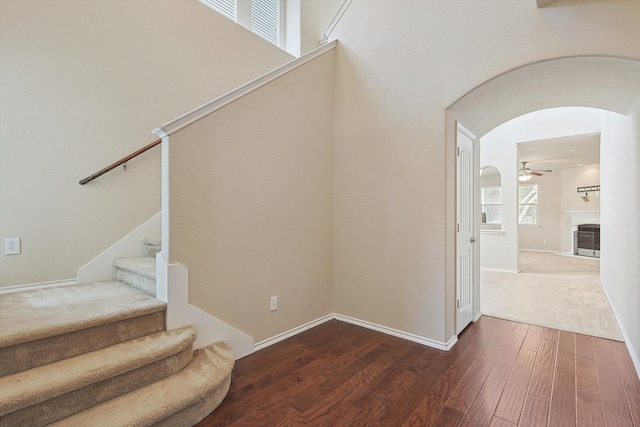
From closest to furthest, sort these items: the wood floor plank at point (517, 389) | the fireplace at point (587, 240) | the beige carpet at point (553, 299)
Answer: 1. the wood floor plank at point (517, 389)
2. the beige carpet at point (553, 299)
3. the fireplace at point (587, 240)

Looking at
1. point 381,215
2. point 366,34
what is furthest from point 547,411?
point 366,34

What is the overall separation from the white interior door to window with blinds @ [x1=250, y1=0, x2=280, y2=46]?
3.10 m

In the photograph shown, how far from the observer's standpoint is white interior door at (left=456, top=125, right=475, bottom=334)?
113 inches

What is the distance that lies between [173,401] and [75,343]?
64cm

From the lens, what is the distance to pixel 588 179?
8.84m

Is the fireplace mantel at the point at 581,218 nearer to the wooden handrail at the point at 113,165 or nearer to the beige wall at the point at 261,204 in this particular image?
the beige wall at the point at 261,204

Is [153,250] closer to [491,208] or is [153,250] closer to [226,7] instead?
[226,7]

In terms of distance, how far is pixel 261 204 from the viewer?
101 inches

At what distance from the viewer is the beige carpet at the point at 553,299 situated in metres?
3.22

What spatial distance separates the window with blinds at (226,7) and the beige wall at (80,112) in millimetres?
411

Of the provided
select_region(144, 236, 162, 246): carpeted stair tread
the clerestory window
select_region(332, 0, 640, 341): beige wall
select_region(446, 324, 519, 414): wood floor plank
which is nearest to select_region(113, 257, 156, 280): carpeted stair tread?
select_region(144, 236, 162, 246): carpeted stair tread

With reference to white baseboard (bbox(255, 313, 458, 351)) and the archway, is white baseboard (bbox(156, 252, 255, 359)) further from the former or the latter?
the archway

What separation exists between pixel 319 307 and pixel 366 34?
2.78 m

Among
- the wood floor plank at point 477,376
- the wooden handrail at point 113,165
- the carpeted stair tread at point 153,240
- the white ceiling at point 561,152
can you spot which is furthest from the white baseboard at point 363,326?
the white ceiling at point 561,152
